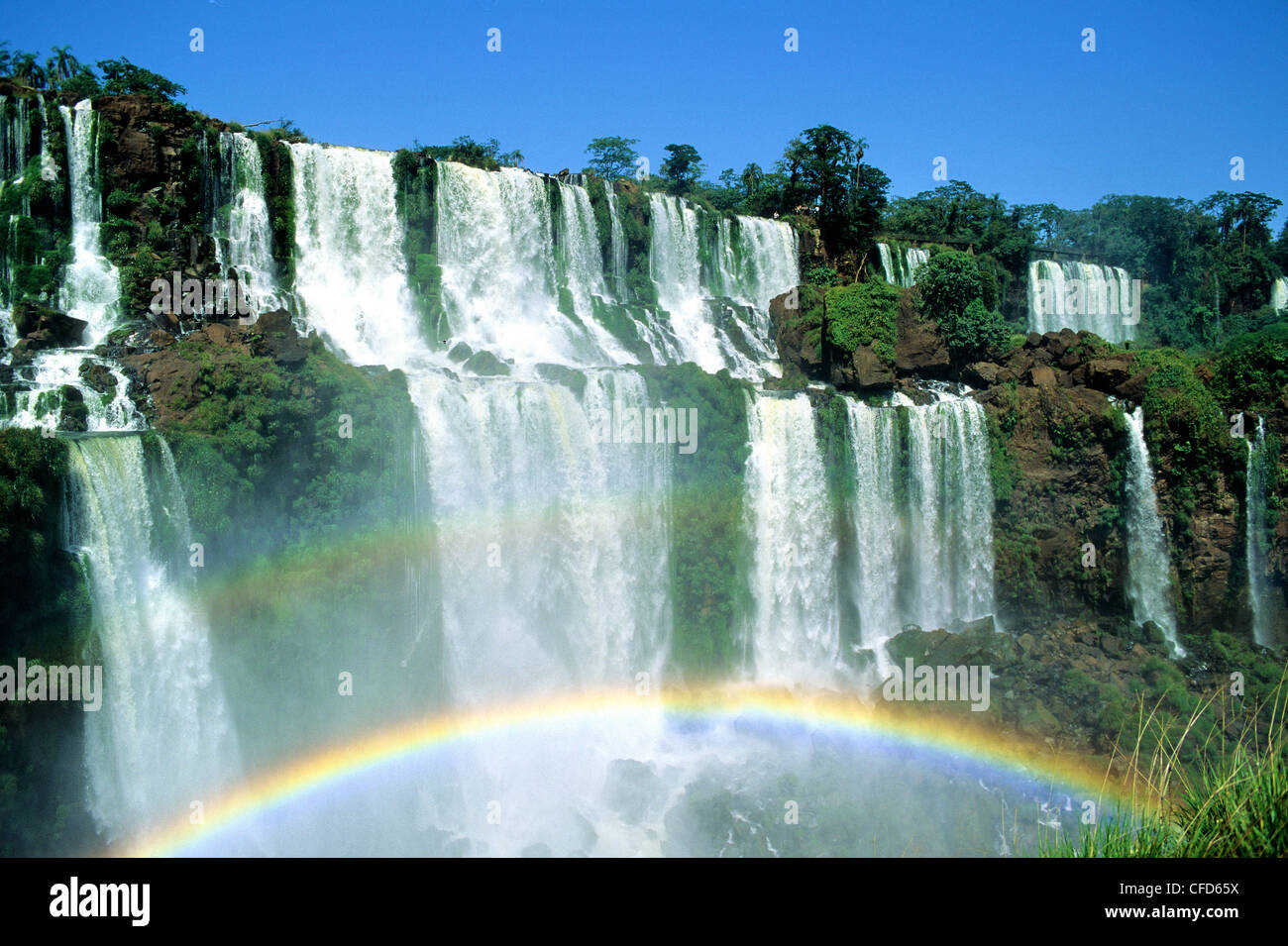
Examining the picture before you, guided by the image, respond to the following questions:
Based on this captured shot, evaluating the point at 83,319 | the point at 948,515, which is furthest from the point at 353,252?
the point at 948,515

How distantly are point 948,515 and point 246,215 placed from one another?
21.1 m

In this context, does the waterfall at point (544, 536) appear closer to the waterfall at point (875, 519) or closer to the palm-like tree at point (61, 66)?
the waterfall at point (875, 519)

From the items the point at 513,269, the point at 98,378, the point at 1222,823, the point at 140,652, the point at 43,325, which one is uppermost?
the point at 513,269

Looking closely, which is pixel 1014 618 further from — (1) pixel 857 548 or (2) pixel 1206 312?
(2) pixel 1206 312

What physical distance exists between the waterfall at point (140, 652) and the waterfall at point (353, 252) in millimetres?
11151

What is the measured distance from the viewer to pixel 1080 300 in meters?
41.1

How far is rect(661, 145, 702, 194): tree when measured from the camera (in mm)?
52469

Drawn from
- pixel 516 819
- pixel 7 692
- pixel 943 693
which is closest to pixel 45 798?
pixel 7 692

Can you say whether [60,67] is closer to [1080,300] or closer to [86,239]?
[86,239]

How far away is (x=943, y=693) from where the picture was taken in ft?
61.8

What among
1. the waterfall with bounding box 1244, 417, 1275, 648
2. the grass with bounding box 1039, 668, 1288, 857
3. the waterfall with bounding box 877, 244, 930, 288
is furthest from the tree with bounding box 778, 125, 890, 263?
the grass with bounding box 1039, 668, 1288, 857

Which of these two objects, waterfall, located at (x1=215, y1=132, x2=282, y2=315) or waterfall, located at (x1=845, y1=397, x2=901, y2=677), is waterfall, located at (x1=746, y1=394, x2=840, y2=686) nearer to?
waterfall, located at (x1=845, y1=397, x2=901, y2=677)

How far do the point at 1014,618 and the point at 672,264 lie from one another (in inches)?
681

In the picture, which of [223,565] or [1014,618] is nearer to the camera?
[223,565]
